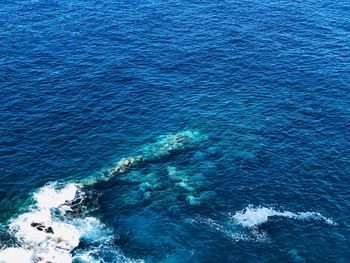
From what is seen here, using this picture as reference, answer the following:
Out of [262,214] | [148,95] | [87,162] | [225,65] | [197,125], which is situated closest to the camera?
[262,214]

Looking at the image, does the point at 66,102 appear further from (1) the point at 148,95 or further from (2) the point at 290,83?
(2) the point at 290,83

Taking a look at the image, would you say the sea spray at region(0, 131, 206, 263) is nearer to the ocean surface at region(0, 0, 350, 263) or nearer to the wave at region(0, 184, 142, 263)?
the wave at region(0, 184, 142, 263)

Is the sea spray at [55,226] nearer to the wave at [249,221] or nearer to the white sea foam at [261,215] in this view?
the wave at [249,221]

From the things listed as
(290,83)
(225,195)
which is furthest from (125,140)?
(290,83)

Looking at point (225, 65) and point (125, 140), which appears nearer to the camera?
point (125, 140)

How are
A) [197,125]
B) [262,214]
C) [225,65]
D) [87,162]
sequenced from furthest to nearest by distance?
[225,65], [197,125], [87,162], [262,214]

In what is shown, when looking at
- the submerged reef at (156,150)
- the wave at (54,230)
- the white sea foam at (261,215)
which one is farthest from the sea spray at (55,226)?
the white sea foam at (261,215)

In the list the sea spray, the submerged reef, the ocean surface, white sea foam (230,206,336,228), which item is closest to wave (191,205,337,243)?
white sea foam (230,206,336,228)
